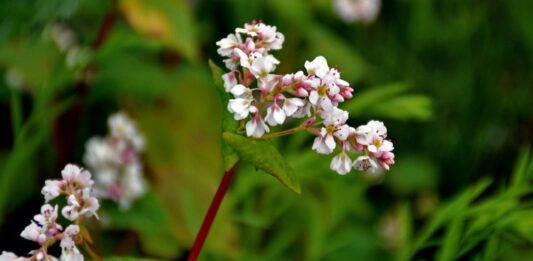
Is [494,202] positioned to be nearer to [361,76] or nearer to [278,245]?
[278,245]

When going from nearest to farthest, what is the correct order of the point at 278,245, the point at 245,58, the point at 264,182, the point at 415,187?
the point at 245,58 < the point at 278,245 < the point at 264,182 < the point at 415,187

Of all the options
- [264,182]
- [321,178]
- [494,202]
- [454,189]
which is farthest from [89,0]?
[494,202]

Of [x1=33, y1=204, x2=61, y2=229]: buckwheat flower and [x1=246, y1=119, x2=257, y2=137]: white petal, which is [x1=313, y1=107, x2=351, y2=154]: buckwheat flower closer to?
[x1=246, y1=119, x2=257, y2=137]: white petal

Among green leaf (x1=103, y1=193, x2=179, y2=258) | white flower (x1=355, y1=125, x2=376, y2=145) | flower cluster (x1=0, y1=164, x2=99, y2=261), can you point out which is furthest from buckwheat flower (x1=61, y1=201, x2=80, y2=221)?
green leaf (x1=103, y1=193, x2=179, y2=258)

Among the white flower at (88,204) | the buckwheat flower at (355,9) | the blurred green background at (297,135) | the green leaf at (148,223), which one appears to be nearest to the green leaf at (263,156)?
the white flower at (88,204)

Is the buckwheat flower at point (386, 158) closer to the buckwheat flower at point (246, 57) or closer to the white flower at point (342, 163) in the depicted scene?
the white flower at point (342, 163)

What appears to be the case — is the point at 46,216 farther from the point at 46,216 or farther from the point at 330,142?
the point at 330,142

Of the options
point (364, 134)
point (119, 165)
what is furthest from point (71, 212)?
point (119, 165)
